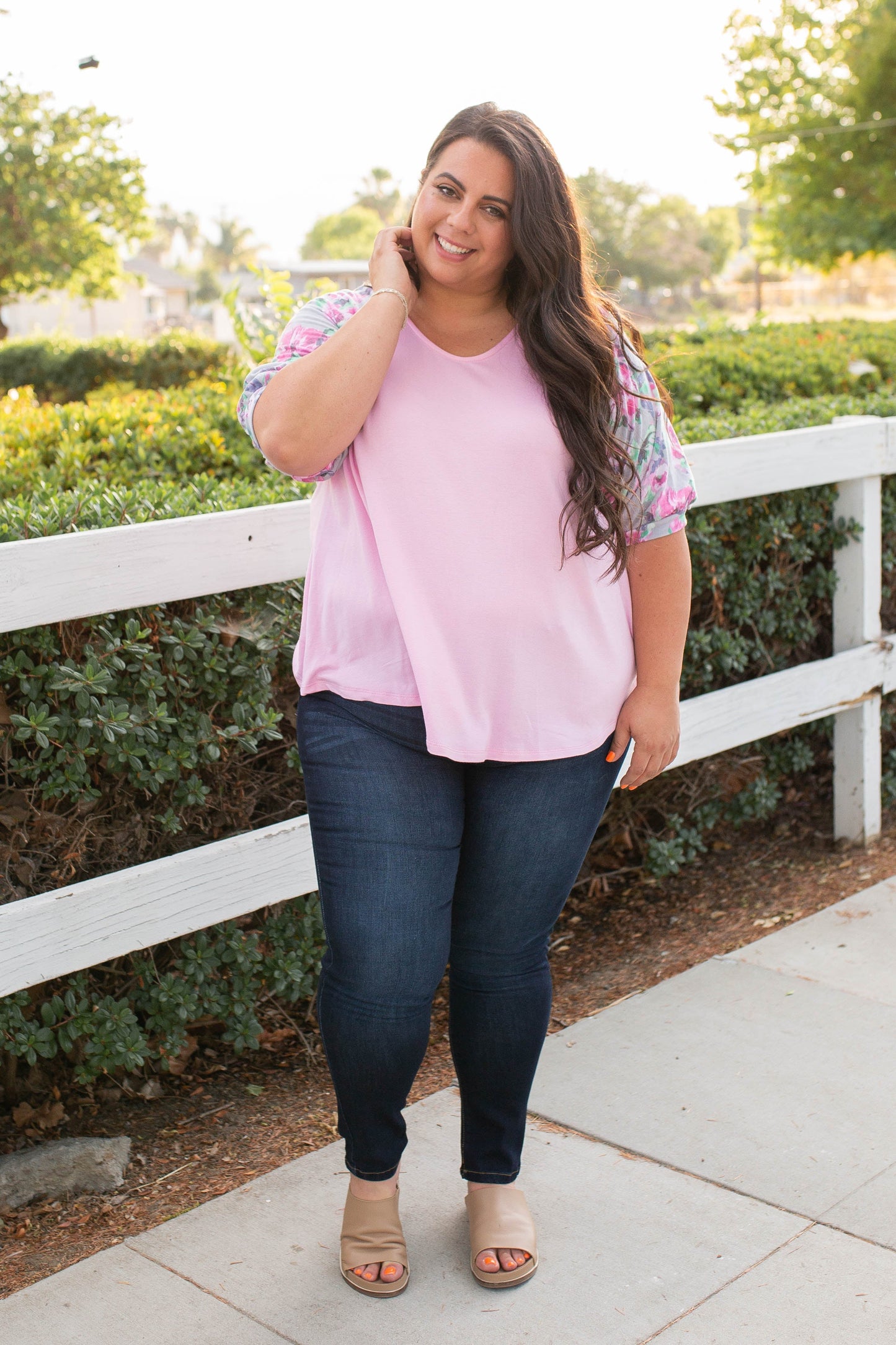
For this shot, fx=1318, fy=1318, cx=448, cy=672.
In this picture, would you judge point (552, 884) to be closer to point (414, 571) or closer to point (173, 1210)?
point (414, 571)

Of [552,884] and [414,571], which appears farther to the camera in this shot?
[552,884]

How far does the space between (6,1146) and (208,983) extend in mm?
525

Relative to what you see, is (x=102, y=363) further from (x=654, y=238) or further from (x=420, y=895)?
(x=654, y=238)

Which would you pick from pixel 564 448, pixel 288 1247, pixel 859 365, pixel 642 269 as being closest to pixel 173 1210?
pixel 288 1247

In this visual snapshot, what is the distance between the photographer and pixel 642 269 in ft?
352

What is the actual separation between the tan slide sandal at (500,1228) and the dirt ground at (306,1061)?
0.28 meters

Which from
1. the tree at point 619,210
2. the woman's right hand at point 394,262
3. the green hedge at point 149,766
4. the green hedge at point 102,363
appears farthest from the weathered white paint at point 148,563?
the tree at point 619,210

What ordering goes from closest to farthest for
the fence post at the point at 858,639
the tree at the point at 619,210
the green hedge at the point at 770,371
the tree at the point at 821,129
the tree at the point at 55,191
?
the fence post at the point at 858,639 → the green hedge at the point at 770,371 → the tree at the point at 821,129 → the tree at the point at 55,191 → the tree at the point at 619,210

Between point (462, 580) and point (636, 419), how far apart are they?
414 mm

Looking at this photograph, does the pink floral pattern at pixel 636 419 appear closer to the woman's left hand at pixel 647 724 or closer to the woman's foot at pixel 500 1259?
the woman's left hand at pixel 647 724

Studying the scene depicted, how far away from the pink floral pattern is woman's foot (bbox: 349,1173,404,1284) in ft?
3.91

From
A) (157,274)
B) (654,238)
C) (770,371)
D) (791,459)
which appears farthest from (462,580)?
(157,274)

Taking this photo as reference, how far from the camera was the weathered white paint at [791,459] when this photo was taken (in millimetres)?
3684

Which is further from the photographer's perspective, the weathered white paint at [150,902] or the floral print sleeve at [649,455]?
the weathered white paint at [150,902]
